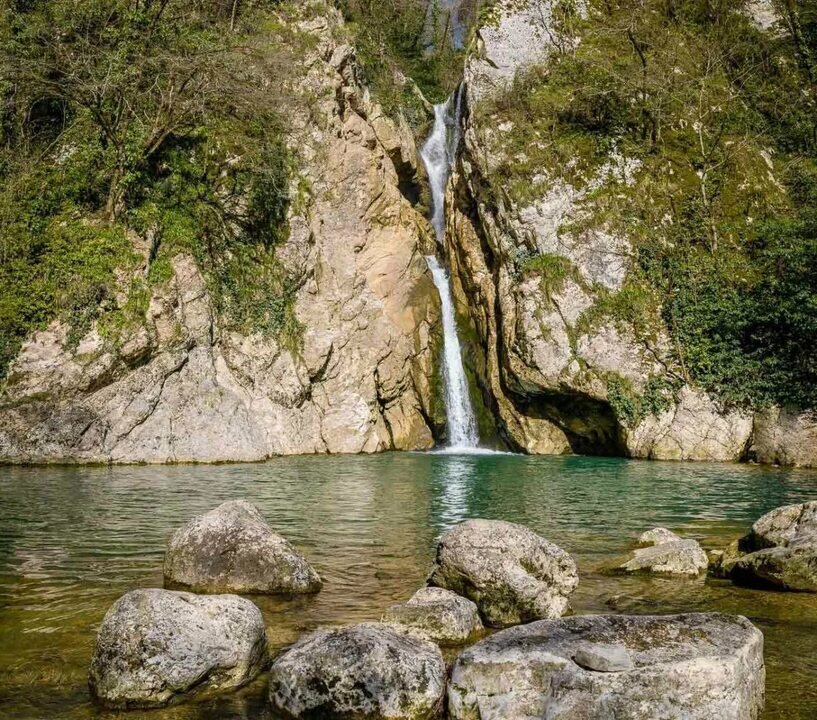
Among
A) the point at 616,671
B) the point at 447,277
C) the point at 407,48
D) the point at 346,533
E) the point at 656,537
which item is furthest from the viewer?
the point at 407,48

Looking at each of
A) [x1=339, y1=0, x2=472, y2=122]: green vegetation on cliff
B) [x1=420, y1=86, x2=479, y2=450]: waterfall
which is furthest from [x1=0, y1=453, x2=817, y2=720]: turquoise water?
[x1=339, y1=0, x2=472, y2=122]: green vegetation on cliff

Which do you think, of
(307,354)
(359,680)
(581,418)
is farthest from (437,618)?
(581,418)

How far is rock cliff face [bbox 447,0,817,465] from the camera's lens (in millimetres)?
25859

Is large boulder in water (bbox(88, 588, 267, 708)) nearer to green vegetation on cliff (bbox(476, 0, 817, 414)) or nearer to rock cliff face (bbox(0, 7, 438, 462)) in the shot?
rock cliff face (bbox(0, 7, 438, 462))

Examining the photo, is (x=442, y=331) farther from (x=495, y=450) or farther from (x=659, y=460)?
(x=659, y=460)

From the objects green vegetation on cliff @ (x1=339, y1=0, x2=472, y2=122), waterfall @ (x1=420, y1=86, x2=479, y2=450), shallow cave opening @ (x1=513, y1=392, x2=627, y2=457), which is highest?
green vegetation on cliff @ (x1=339, y1=0, x2=472, y2=122)

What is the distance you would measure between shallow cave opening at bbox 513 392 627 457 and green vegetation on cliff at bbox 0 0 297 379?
36.9ft

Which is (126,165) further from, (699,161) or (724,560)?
(699,161)

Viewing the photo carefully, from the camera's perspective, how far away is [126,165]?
2464cm

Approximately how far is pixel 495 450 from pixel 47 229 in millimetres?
19872

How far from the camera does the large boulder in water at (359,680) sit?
15.1ft

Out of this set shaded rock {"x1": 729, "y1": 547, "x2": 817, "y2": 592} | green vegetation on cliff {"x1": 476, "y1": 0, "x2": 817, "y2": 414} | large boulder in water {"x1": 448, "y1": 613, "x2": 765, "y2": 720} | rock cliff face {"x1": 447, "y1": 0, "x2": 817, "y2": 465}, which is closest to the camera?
large boulder in water {"x1": 448, "y1": 613, "x2": 765, "y2": 720}

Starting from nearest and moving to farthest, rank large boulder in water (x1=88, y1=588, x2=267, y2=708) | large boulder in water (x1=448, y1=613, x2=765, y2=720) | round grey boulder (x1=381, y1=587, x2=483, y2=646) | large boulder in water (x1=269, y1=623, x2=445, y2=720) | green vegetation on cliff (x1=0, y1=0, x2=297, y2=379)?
large boulder in water (x1=448, y1=613, x2=765, y2=720) < large boulder in water (x1=269, y1=623, x2=445, y2=720) < large boulder in water (x1=88, y1=588, x2=267, y2=708) < round grey boulder (x1=381, y1=587, x2=483, y2=646) < green vegetation on cliff (x1=0, y1=0, x2=297, y2=379)

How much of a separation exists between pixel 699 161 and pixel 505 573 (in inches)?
1156
